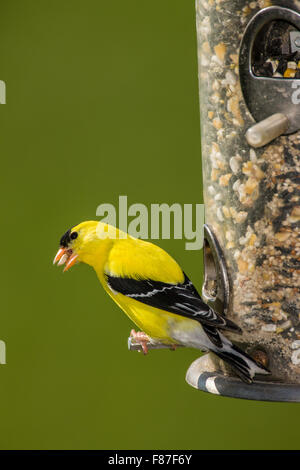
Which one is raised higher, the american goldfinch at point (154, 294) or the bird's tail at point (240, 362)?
the american goldfinch at point (154, 294)

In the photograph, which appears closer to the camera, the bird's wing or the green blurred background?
the bird's wing

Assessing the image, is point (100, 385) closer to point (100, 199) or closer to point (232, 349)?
point (100, 199)

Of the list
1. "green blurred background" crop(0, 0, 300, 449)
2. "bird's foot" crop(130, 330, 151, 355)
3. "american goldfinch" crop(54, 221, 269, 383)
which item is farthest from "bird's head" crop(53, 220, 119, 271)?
"green blurred background" crop(0, 0, 300, 449)

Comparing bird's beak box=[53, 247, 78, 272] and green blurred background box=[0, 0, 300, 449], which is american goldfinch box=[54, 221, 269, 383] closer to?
bird's beak box=[53, 247, 78, 272]

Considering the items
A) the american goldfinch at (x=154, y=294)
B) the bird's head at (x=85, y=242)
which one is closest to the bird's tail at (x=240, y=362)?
the american goldfinch at (x=154, y=294)

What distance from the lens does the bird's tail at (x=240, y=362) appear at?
3.79 m

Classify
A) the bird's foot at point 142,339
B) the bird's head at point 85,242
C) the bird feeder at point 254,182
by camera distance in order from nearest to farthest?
the bird feeder at point 254,182
the bird's foot at point 142,339
the bird's head at point 85,242

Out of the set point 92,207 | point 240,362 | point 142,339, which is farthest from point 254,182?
point 92,207

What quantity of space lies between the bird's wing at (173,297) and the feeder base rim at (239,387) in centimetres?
22

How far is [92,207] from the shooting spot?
6.80 metres

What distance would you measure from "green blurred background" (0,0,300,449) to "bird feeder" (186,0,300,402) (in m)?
2.35

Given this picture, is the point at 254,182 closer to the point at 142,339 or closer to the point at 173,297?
the point at 173,297

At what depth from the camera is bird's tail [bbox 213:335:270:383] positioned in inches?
149

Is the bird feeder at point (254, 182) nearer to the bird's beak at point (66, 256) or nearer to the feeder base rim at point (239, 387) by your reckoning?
the feeder base rim at point (239, 387)
